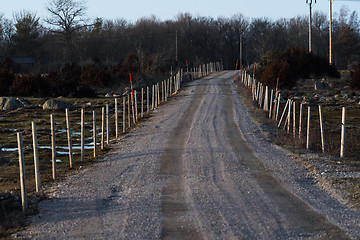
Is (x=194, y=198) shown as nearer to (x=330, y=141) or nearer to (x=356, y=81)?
(x=330, y=141)

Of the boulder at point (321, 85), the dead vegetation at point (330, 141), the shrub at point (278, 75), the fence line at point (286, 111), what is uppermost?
the shrub at point (278, 75)

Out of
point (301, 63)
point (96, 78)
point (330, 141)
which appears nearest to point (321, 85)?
point (301, 63)

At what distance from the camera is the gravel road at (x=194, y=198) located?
770 centimetres

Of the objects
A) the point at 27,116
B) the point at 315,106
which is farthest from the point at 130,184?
the point at 315,106

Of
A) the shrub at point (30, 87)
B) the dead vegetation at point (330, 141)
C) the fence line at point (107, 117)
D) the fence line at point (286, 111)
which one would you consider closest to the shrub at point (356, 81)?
the dead vegetation at point (330, 141)

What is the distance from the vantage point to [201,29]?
104 metres

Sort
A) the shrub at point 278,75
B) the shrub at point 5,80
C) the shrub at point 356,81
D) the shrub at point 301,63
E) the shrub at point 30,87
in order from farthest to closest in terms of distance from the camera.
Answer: the shrub at point 301,63 → the shrub at point 5,80 → the shrub at point 30,87 → the shrub at point 356,81 → the shrub at point 278,75

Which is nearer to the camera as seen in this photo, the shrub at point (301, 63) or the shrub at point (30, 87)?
the shrub at point (30, 87)

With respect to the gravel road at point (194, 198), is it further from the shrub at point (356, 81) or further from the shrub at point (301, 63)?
the shrub at point (301, 63)

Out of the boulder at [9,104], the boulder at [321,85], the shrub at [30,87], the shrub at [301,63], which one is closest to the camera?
the boulder at [9,104]

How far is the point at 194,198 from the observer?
9594 mm

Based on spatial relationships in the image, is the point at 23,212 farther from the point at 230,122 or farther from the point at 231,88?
the point at 231,88

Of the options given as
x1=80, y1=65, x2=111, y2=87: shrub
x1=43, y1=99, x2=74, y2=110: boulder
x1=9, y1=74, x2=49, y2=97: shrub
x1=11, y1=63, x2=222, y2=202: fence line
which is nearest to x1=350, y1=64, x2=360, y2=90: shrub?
x1=11, y1=63, x2=222, y2=202: fence line

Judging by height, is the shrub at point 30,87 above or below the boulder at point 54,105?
above
